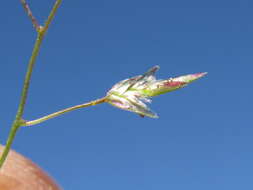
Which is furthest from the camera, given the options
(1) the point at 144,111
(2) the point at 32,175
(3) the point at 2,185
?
(2) the point at 32,175

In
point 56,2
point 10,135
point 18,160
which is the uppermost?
point 18,160

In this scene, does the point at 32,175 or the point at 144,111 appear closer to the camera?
the point at 144,111

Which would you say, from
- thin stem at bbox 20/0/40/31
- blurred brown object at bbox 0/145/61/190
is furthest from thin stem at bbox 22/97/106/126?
blurred brown object at bbox 0/145/61/190

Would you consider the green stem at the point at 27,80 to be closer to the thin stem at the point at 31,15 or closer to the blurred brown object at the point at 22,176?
the thin stem at the point at 31,15

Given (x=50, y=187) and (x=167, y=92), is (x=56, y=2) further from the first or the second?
(x=50, y=187)

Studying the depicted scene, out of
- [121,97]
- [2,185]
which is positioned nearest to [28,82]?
[121,97]

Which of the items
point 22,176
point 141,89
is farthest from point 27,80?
point 22,176

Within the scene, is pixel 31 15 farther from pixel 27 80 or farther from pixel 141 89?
pixel 141 89

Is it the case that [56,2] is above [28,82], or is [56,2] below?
above
